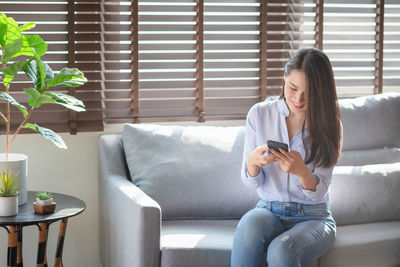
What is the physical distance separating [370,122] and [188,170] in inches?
40.2

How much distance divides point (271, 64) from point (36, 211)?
1.57 meters

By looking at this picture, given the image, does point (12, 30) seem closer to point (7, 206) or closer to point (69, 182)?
point (7, 206)

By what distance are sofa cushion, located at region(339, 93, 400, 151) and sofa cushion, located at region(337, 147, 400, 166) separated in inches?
1.2

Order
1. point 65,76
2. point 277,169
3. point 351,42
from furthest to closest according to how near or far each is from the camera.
A: point 351,42 → point 65,76 → point 277,169

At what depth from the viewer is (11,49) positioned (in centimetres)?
251

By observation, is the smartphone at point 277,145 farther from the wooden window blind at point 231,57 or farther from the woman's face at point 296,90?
the wooden window blind at point 231,57

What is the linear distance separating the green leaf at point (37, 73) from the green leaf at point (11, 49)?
0.09 meters

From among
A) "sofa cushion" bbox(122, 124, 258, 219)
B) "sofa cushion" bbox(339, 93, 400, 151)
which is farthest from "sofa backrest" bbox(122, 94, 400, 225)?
"sofa cushion" bbox(339, 93, 400, 151)

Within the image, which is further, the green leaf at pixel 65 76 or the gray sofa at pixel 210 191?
the green leaf at pixel 65 76

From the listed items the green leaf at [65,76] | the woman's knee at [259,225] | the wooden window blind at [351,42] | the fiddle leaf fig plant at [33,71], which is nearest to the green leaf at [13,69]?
the fiddle leaf fig plant at [33,71]

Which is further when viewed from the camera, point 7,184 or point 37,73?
point 37,73

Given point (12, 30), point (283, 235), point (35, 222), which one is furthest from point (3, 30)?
point (283, 235)

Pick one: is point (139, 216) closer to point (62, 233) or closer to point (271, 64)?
point (62, 233)

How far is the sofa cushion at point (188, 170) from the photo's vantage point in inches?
112
